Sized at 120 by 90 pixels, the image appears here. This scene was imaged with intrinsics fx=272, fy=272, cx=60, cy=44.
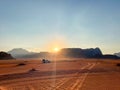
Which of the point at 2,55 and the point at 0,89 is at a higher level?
the point at 2,55

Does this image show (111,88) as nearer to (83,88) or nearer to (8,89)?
(83,88)

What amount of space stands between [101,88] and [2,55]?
165m

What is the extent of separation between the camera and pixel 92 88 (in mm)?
19281

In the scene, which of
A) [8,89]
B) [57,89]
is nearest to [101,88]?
[57,89]

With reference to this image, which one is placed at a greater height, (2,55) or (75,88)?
(2,55)

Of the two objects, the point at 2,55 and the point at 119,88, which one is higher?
the point at 2,55

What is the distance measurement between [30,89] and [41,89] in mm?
795

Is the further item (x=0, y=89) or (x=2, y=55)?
(x=2, y=55)

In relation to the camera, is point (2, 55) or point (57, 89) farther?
point (2, 55)

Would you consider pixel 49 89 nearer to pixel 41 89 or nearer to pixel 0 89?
pixel 41 89

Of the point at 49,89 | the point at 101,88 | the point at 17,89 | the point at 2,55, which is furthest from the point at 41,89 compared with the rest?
the point at 2,55

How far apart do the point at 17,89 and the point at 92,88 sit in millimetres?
5318

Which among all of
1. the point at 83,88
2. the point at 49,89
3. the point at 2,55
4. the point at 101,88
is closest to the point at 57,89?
the point at 49,89

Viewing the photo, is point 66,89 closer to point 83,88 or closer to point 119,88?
point 83,88
